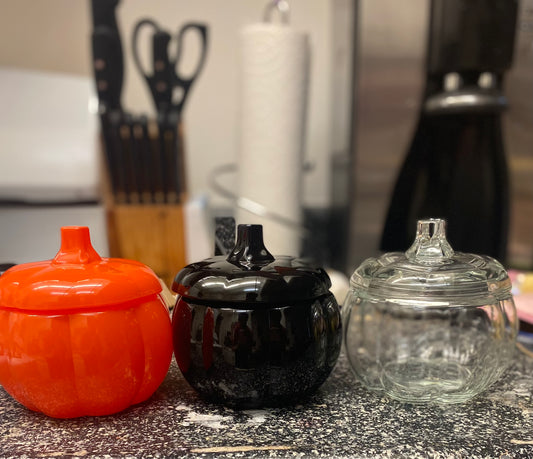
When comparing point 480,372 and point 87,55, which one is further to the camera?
point 87,55

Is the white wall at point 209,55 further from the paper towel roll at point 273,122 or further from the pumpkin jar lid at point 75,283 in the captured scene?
the pumpkin jar lid at point 75,283

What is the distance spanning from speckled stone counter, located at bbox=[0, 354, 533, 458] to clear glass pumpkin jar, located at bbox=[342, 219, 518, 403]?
2 cm

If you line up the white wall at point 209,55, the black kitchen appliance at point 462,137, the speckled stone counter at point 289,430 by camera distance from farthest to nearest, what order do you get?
the white wall at point 209,55, the black kitchen appliance at point 462,137, the speckled stone counter at point 289,430

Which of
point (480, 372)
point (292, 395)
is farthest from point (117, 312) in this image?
point (480, 372)

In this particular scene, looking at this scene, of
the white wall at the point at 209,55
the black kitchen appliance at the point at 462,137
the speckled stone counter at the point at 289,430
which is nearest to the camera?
the speckled stone counter at the point at 289,430

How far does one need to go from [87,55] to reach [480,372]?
1038 millimetres

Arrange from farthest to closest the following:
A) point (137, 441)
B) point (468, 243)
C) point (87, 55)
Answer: point (87, 55)
point (468, 243)
point (137, 441)

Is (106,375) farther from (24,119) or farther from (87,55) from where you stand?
(87,55)

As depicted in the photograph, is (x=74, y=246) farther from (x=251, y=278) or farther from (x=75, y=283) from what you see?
(x=251, y=278)

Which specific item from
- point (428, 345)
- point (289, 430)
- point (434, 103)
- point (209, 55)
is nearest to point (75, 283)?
point (289, 430)

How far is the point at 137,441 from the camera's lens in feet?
1.04

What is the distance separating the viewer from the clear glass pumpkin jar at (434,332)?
36cm

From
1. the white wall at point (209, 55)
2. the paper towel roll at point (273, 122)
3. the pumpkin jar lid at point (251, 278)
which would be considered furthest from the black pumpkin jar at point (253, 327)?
the white wall at point (209, 55)

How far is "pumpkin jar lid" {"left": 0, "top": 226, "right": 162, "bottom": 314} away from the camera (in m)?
0.32
